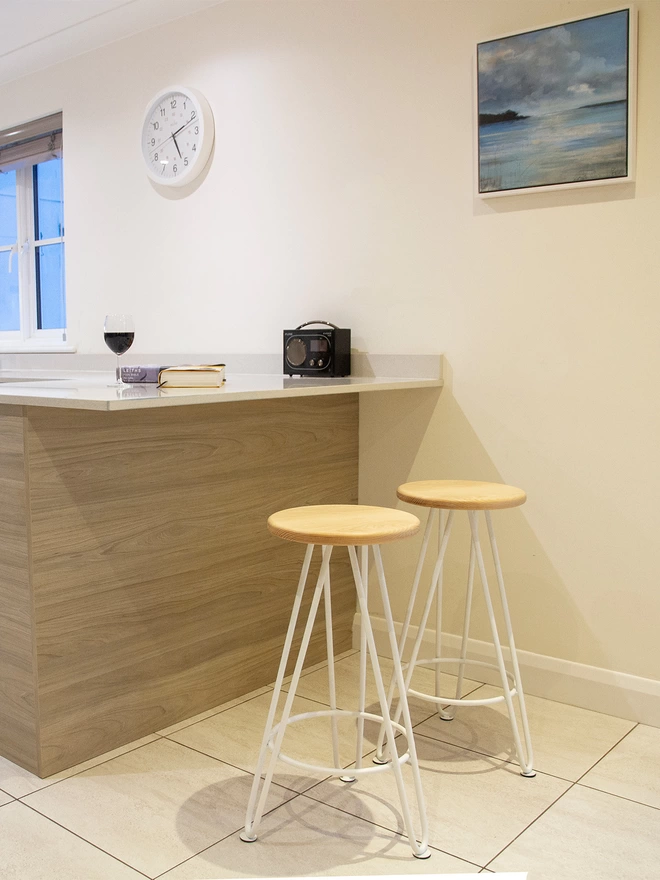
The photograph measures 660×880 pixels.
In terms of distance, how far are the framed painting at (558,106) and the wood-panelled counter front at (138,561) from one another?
93 centimetres

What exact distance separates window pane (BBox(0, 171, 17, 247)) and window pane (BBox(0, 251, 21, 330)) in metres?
0.09

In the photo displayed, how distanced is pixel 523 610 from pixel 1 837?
1560mm

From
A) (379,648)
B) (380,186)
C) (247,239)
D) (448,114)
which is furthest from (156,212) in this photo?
(379,648)

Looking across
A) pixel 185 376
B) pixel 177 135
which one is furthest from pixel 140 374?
pixel 177 135

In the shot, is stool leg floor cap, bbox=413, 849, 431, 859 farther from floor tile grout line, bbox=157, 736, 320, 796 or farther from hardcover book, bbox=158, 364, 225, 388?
hardcover book, bbox=158, 364, 225, 388

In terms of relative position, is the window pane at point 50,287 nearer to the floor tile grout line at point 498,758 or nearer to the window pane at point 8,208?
the window pane at point 8,208

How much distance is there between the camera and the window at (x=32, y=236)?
4.17 meters

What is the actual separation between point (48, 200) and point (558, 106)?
277cm

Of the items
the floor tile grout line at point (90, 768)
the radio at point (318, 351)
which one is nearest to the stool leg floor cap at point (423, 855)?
the floor tile grout line at point (90, 768)

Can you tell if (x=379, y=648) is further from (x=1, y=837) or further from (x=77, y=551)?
(x=1, y=837)

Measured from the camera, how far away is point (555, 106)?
94.5 inches

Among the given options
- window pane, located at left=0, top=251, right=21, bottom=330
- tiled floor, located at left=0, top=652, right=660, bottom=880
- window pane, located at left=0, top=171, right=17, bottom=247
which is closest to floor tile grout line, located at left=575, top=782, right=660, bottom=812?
tiled floor, located at left=0, top=652, right=660, bottom=880

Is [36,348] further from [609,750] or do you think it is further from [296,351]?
[609,750]

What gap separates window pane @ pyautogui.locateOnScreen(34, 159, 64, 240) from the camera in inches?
165
